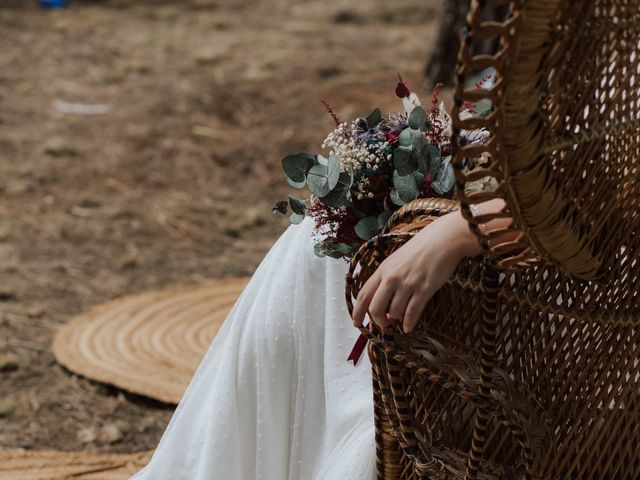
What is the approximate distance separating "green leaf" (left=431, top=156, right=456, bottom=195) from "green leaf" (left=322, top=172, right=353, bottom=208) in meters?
0.13

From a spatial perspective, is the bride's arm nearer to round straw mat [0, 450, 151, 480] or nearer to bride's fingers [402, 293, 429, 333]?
bride's fingers [402, 293, 429, 333]

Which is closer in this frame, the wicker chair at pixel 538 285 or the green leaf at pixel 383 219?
the wicker chair at pixel 538 285

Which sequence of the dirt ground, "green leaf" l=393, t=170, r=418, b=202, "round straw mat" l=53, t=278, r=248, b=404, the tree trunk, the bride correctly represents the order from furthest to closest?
the tree trunk, the dirt ground, "round straw mat" l=53, t=278, r=248, b=404, the bride, "green leaf" l=393, t=170, r=418, b=202

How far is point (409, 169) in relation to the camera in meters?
1.59

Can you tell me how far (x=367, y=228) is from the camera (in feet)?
5.22

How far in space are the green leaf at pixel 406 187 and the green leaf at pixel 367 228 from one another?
0.20ft

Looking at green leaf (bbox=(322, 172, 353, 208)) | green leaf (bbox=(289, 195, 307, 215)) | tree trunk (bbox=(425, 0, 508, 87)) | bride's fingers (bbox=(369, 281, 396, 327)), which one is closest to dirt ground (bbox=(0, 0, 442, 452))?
tree trunk (bbox=(425, 0, 508, 87))

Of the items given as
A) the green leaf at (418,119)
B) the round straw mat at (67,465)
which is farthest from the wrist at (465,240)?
the round straw mat at (67,465)

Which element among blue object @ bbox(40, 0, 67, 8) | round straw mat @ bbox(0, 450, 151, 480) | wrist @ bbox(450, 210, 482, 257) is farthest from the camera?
blue object @ bbox(40, 0, 67, 8)

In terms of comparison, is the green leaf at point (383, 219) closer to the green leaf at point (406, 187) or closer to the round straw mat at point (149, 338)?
the green leaf at point (406, 187)

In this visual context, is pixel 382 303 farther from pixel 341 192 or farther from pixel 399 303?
pixel 341 192

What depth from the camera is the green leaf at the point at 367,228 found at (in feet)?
5.21

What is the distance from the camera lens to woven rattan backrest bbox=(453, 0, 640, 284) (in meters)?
1.16

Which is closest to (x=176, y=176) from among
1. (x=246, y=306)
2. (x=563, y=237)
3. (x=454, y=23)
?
(x=454, y=23)
